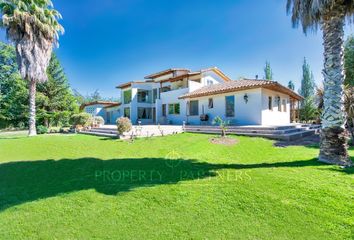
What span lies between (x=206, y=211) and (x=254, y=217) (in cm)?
99

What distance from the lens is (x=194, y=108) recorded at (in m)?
23.4

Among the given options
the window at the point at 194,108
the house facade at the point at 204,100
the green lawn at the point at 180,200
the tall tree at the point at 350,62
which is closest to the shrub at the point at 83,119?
the house facade at the point at 204,100

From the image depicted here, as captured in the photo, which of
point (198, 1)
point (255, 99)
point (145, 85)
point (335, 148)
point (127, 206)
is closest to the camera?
point (127, 206)

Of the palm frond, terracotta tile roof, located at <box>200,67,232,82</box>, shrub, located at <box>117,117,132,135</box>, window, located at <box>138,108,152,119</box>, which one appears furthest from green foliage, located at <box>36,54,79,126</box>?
the palm frond

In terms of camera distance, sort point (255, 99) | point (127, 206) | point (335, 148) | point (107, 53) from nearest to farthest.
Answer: point (127, 206) < point (335, 148) < point (255, 99) < point (107, 53)

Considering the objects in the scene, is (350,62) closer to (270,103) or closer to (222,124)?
(270,103)

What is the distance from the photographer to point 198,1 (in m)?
13.0

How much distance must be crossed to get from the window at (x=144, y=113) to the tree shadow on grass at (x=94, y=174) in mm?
23892

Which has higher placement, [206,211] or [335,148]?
[335,148]

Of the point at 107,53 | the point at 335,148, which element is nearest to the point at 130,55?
the point at 107,53

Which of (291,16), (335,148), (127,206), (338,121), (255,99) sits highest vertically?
(291,16)

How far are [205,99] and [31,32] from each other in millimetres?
18122

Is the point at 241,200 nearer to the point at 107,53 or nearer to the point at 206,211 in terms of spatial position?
the point at 206,211

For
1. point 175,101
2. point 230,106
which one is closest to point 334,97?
point 230,106
